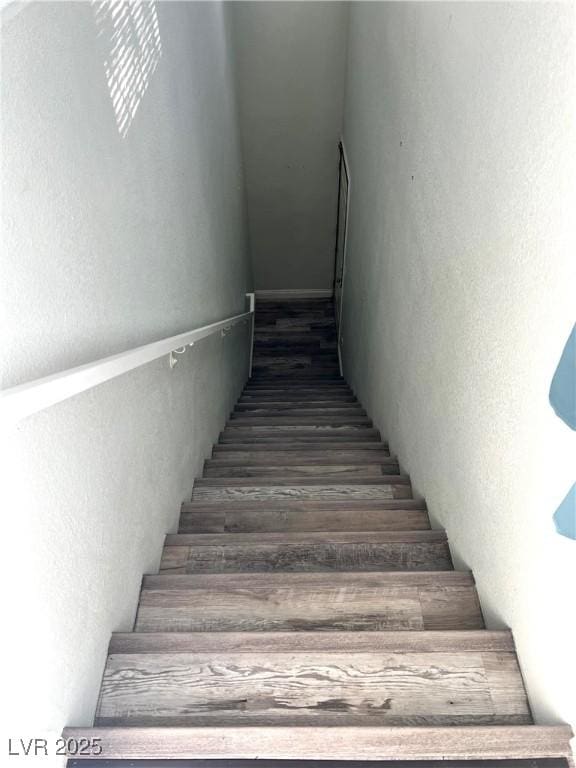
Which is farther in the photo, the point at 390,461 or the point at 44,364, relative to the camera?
the point at 390,461

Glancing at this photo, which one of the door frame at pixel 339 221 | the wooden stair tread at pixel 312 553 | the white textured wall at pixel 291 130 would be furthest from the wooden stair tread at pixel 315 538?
the white textured wall at pixel 291 130

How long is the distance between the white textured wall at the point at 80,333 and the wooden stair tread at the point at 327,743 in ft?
0.54

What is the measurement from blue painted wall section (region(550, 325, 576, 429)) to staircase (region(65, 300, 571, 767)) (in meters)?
0.75

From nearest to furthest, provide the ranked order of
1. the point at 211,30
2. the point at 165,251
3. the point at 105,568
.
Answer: the point at 105,568 < the point at 165,251 < the point at 211,30

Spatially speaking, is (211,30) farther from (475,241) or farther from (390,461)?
(390,461)

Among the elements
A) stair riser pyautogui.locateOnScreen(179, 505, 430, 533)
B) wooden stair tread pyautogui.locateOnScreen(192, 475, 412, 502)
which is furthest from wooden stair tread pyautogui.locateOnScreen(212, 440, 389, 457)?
stair riser pyautogui.locateOnScreen(179, 505, 430, 533)

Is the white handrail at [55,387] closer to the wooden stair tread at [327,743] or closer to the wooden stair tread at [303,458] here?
the wooden stair tread at [327,743]

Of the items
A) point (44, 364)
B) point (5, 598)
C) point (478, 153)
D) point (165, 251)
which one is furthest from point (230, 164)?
point (5, 598)

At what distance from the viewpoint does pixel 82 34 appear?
111cm

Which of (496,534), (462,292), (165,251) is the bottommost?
(496,534)

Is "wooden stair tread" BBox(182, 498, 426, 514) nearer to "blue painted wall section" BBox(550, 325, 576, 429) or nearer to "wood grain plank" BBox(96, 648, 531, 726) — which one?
"wood grain plank" BBox(96, 648, 531, 726)

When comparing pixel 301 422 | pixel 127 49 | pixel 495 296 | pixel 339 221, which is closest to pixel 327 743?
pixel 495 296

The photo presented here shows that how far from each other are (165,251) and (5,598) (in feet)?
4.58

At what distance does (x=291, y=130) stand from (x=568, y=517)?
19.3ft
